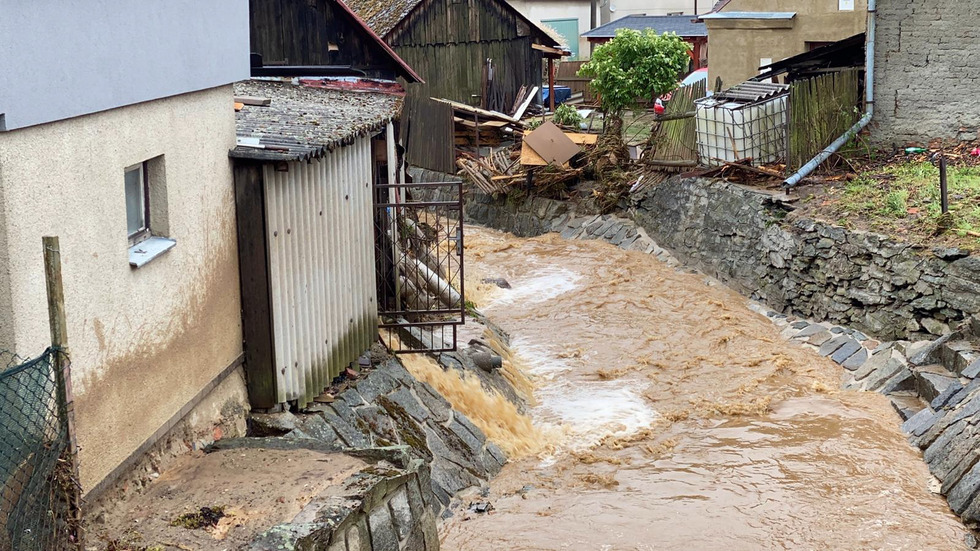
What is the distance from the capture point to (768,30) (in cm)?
2152

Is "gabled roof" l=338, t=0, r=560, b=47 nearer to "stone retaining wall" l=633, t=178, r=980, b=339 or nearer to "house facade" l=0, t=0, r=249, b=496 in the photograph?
"stone retaining wall" l=633, t=178, r=980, b=339

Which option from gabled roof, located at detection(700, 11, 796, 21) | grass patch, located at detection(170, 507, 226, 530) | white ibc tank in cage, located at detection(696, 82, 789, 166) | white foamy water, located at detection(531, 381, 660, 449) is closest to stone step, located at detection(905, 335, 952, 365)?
white foamy water, located at detection(531, 381, 660, 449)

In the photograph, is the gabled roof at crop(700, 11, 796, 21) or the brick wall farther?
the gabled roof at crop(700, 11, 796, 21)

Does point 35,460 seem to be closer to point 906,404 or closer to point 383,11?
point 906,404

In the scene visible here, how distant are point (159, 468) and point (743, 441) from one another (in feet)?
22.7

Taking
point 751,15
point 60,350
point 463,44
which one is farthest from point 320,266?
point 463,44

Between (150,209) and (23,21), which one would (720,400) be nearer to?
(150,209)

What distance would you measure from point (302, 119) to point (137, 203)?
2932 mm

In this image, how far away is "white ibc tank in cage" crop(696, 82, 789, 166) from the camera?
17234mm

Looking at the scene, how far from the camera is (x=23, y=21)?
5.00m

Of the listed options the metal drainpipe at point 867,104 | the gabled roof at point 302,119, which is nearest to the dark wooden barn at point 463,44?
the metal drainpipe at point 867,104

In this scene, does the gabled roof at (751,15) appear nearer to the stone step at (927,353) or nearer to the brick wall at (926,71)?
the brick wall at (926,71)

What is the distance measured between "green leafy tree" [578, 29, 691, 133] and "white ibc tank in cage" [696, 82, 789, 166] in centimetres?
500

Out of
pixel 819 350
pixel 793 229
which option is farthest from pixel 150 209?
pixel 793 229
